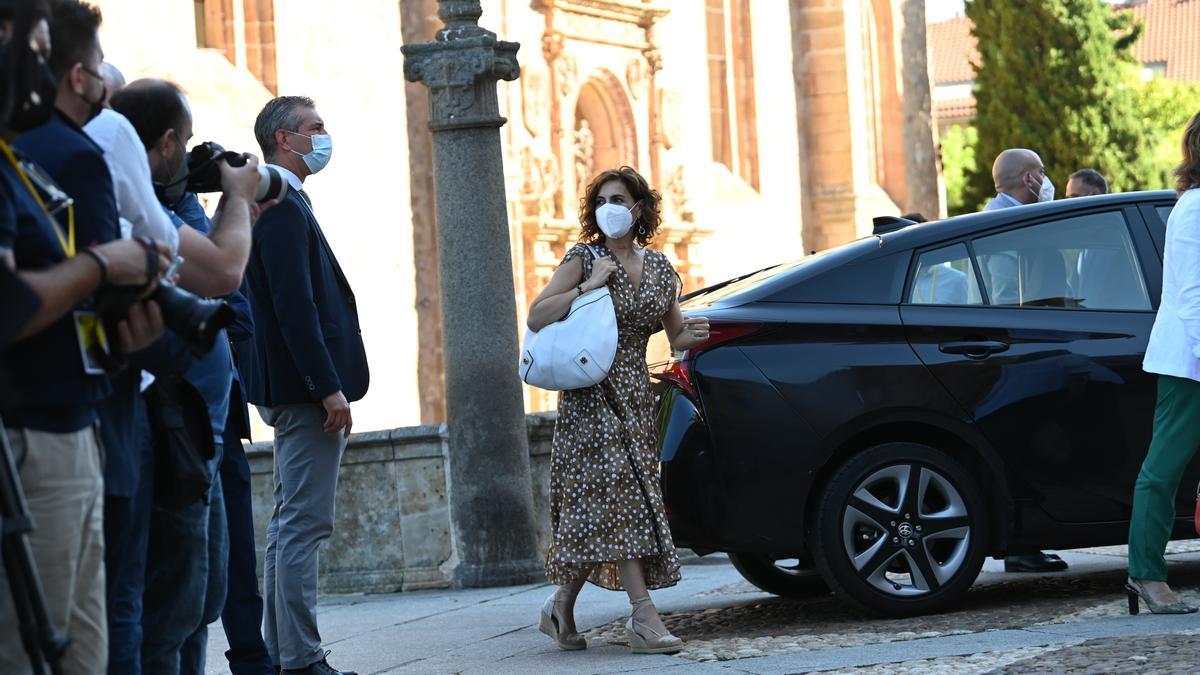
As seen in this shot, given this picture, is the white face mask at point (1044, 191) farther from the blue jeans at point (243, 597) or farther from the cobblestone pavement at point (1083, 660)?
the blue jeans at point (243, 597)

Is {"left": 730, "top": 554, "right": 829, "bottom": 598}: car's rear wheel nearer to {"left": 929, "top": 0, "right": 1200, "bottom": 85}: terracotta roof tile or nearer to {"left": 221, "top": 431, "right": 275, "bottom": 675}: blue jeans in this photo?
{"left": 221, "top": 431, "right": 275, "bottom": 675}: blue jeans

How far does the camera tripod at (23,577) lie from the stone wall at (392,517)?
6847 mm

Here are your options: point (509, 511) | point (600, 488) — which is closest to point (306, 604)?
point (600, 488)

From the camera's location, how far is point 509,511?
979 centimetres

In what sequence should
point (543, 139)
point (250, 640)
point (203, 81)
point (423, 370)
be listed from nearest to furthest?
1. point (250, 640)
2. point (203, 81)
3. point (423, 370)
4. point (543, 139)

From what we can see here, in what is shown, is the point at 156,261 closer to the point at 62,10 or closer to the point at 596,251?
the point at 62,10

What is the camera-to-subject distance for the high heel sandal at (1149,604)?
6.58 meters

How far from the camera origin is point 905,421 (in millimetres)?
7027

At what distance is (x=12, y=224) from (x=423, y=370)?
19421mm

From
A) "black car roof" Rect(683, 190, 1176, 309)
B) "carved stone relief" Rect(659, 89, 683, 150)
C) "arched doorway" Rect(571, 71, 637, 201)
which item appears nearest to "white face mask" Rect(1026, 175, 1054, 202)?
"black car roof" Rect(683, 190, 1176, 309)

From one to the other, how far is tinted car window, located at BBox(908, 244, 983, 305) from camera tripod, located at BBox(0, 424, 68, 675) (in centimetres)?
450

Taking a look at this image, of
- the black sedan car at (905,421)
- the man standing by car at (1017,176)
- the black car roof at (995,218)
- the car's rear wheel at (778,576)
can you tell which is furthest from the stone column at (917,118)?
the black sedan car at (905,421)

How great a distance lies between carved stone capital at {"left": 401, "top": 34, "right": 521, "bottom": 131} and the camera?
971cm

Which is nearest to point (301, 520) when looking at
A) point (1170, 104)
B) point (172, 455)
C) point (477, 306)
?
point (172, 455)
